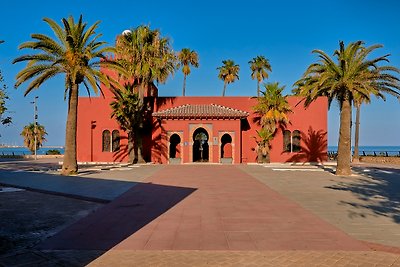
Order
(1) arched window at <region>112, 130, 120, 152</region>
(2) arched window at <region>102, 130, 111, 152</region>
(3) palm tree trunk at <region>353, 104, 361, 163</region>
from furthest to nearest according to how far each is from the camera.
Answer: (3) palm tree trunk at <region>353, 104, 361, 163</region>
(2) arched window at <region>102, 130, 111, 152</region>
(1) arched window at <region>112, 130, 120, 152</region>

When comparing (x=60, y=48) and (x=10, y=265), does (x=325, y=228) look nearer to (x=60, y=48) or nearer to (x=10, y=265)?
(x=10, y=265)

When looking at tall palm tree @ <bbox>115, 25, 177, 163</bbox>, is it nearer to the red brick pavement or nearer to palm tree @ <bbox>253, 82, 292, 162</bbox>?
palm tree @ <bbox>253, 82, 292, 162</bbox>

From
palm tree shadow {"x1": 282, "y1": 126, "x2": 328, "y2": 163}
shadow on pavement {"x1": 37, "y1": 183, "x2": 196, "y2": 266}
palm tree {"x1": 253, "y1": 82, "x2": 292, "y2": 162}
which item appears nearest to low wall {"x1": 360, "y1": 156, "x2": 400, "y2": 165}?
palm tree shadow {"x1": 282, "y1": 126, "x2": 328, "y2": 163}

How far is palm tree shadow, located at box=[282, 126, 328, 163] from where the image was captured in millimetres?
34312

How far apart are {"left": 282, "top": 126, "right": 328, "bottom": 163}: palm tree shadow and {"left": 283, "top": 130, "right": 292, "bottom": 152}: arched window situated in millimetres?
901

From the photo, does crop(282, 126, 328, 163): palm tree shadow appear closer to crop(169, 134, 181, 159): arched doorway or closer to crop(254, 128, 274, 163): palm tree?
crop(254, 128, 274, 163): palm tree

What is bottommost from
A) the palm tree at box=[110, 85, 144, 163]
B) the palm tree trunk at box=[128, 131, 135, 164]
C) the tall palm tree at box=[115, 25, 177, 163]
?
the palm tree trunk at box=[128, 131, 135, 164]

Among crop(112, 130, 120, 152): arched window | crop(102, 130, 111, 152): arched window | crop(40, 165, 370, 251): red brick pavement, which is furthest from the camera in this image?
crop(102, 130, 111, 152): arched window

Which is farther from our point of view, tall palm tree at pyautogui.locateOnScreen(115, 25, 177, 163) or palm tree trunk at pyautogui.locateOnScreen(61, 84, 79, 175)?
tall palm tree at pyautogui.locateOnScreen(115, 25, 177, 163)

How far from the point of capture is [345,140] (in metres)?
22.3

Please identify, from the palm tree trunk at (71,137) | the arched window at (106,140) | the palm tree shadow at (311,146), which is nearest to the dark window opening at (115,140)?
the arched window at (106,140)

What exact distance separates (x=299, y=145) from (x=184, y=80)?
92.4 ft

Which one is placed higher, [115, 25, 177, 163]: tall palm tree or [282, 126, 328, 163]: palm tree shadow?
[115, 25, 177, 163]: tall palm tree

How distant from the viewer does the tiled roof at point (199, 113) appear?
32562mm
